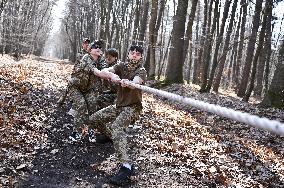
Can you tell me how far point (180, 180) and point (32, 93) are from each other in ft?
24.5

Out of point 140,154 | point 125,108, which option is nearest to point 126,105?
point 125,108

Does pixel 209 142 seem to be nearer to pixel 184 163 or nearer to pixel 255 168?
pixel 255 168

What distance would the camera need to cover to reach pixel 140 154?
7719 mm

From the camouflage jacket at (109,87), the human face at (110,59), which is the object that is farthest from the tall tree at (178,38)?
the camouflage jacket at (109,87)

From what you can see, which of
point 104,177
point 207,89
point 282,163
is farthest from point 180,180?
point 207,89

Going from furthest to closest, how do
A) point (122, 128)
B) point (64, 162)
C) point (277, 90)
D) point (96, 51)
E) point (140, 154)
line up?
point (277, 90)
point (96, 51)
point (140, 154)
point (64, 162)
point (122, 128)

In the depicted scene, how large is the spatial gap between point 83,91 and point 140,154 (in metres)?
2.18

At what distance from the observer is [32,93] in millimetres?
12594

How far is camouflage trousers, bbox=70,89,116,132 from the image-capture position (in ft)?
28.1

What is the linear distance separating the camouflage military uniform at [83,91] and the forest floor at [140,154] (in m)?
0.64

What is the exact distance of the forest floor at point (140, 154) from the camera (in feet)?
21.4

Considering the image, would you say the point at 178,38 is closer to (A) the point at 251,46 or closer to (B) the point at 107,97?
(A) the point at 251,46

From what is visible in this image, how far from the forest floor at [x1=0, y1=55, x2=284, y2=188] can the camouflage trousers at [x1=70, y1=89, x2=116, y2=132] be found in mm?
520

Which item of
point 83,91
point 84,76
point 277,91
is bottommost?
point 277,91
